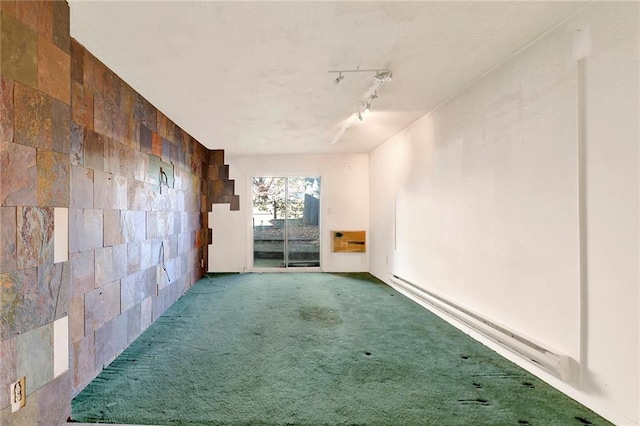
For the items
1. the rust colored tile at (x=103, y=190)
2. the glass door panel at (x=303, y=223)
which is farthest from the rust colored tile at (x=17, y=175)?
the glass door panel at (x=303, y=223)

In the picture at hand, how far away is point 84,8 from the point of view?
1642 millimetres

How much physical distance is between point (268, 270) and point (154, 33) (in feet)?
15.3

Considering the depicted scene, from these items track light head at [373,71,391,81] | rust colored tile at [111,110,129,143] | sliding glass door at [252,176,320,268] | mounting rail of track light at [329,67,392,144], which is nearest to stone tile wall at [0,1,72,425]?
rust colored tile at [111,110,129,143]

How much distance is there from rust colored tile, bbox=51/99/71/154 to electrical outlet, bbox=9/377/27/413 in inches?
47.8

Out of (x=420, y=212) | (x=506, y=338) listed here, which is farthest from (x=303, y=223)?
(x=506, y=338)

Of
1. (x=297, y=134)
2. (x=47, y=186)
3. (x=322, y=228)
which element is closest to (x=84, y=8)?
(x=47, y=186)

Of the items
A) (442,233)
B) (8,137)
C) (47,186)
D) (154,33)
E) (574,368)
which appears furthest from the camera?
(442,233)

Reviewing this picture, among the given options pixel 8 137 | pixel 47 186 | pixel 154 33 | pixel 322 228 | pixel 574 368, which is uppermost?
pixel 154 33

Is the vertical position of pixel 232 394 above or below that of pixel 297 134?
below

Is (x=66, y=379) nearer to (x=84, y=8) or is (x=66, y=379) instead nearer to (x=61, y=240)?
(x=61, y=240)

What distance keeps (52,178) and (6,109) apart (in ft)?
1.23

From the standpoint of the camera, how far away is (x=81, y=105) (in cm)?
207

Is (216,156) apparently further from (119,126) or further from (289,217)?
(119,126)

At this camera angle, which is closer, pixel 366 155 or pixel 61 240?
pixel 61 240
